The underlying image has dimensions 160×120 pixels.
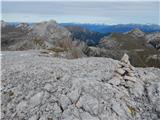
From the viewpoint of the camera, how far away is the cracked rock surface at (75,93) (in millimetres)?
18922

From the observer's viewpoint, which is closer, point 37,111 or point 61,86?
point 37,111

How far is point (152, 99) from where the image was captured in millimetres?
21312

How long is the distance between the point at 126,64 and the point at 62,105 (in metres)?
7.30

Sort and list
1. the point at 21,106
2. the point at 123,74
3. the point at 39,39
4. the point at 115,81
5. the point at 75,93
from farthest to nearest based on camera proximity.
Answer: the point at 39,39
the point at 123,74
the point at 115,81
the point at 75,93
the point at 21,106

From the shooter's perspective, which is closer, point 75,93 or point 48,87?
point 75,93

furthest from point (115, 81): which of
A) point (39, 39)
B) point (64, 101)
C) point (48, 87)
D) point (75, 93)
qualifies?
point (39, 39)

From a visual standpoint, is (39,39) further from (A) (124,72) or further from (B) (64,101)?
(B) (64,101)

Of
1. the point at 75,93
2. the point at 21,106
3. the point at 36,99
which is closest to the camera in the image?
the point at 21,106

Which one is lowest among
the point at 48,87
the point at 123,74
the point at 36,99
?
the point at 36,99

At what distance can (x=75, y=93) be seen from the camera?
2011 centimetres

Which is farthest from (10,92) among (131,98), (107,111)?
(131,98)

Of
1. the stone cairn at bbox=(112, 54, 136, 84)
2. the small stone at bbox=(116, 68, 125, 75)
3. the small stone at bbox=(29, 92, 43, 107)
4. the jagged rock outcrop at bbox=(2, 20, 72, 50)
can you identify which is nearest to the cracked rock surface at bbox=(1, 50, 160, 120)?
the small stone at bbox=(29, 92, 43, 107)

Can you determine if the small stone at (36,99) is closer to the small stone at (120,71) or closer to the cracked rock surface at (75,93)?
the cracked rock surface at (75,93)

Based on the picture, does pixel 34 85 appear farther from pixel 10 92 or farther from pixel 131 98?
pixel 131 98
